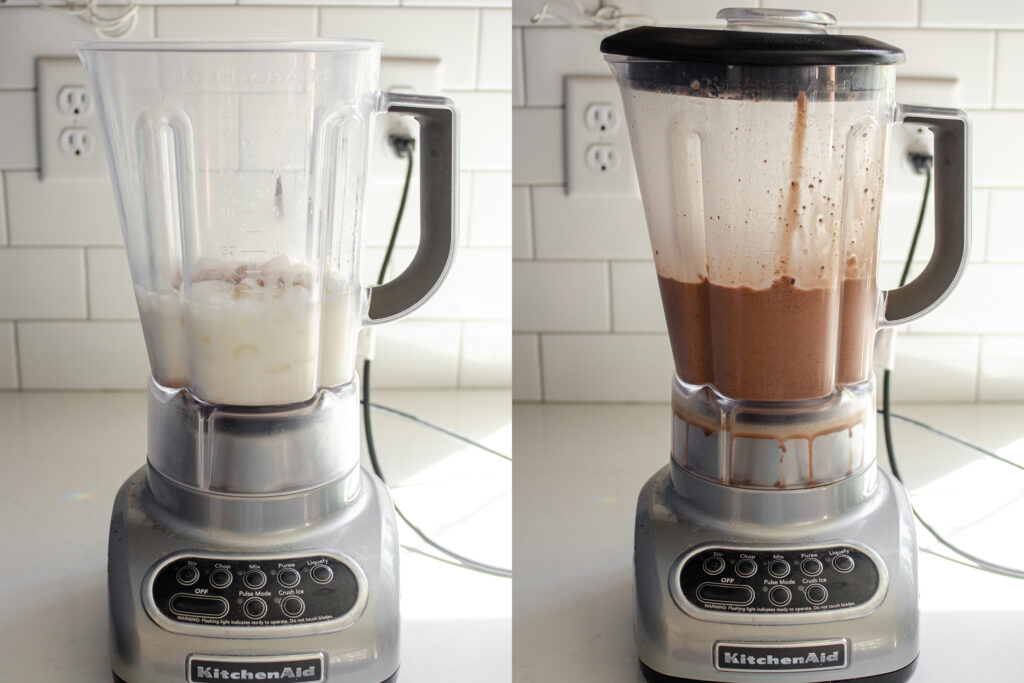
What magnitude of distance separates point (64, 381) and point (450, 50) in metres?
0.48

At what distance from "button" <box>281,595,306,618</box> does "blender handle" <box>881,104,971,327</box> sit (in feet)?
1.19

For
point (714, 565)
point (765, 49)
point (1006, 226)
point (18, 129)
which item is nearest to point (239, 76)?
point (765, 49)

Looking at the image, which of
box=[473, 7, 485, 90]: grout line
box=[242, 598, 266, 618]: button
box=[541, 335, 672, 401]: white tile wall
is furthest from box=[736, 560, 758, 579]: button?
box=[473, 7, 485, 90]: grout line

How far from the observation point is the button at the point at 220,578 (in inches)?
19.7

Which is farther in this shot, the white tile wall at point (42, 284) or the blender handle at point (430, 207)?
the white tile wall at point (42, 284)

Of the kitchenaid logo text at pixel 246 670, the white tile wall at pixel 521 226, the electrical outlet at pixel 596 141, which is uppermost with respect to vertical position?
the electrical outlet at pixel 596 141

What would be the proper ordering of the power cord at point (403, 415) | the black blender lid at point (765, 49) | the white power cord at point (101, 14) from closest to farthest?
the black blender lid at point (765, 49) → the power cord at point (403, 415) → the white power cord at point (101, 14)

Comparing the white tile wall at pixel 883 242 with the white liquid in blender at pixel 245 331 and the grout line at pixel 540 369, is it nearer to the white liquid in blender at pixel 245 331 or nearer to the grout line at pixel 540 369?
the grout line at pixel 540 369

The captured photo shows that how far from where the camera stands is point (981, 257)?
87cm

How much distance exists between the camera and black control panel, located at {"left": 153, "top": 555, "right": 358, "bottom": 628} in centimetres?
49

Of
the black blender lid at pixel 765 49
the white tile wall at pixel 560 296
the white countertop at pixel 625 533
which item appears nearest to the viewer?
the black blender lid at pixel 765 49

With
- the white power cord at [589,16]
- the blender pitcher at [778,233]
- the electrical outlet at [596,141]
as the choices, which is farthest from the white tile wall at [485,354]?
the blender pitcher at [778,233]

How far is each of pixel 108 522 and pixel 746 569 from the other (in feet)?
1.54

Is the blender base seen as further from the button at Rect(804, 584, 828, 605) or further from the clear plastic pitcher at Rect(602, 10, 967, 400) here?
the clear plastic pitcher at Rect(602, 10, 967, 400)
